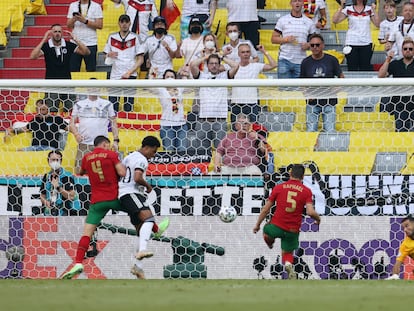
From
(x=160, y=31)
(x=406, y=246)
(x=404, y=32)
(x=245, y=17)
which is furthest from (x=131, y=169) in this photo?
(x=404, y=32)

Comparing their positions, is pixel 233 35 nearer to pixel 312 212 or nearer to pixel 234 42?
pixel 234 42

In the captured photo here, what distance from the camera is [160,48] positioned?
14.4m

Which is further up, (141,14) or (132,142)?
(141,14)

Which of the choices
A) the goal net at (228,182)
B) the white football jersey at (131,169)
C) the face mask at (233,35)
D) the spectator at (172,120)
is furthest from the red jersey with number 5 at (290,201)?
the face mask at (233,35)

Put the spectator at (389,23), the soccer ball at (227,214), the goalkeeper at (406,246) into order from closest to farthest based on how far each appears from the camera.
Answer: the goalkeeper at (406,246)
the soccer ball at (227,214)
the spectator at (389,23)

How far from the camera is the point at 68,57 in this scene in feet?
48.0

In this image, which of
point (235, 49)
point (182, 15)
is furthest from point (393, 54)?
point (182, 15)

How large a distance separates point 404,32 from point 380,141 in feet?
10.9

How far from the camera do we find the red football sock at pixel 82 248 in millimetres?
10547

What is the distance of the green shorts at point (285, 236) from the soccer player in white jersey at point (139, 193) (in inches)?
44.3

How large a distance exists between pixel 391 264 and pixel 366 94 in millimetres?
1712

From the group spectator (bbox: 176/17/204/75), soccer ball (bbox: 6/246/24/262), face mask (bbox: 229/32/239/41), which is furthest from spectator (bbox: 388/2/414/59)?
soccer ball (bbox: 6/246/24/262)

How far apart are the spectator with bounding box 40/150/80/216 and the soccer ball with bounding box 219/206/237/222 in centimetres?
154

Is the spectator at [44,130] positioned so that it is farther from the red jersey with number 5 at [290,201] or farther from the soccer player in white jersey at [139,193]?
the red jersey with number 5 at [290,201]
